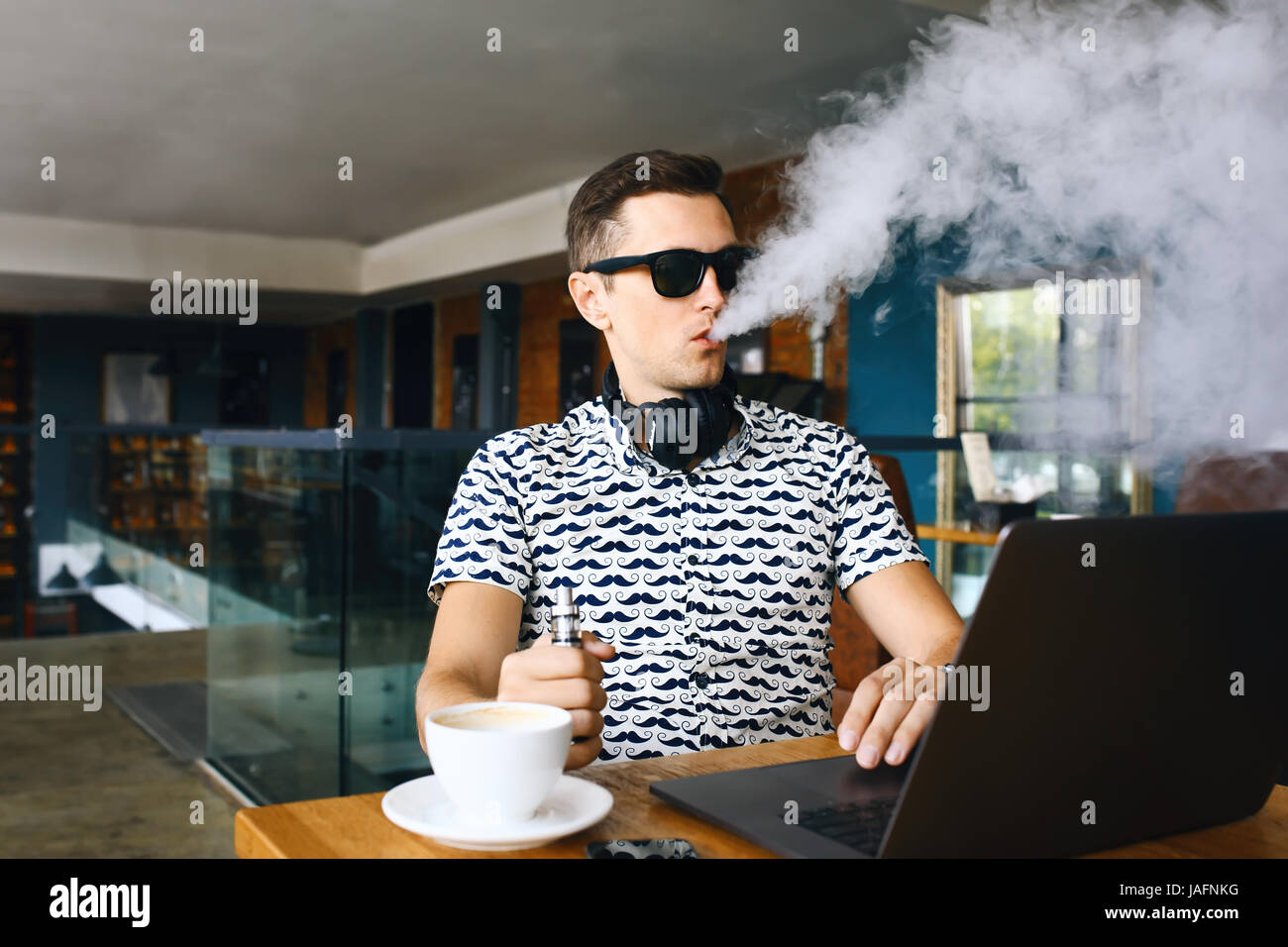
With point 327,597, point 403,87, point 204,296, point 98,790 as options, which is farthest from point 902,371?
point 204,296

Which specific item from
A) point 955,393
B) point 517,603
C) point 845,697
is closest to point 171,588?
point 955,393

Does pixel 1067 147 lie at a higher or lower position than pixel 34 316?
lower

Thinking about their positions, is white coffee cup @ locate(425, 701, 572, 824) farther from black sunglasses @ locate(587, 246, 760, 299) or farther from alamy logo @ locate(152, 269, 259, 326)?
alamy logo @ locate(152, 269, 259, 326)

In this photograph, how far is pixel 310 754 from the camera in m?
3.23

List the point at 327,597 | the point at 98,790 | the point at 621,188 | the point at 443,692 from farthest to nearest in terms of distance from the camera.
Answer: the point at 98,790 < the point at 327,597 < the point at 621,188 < the point at 443,692

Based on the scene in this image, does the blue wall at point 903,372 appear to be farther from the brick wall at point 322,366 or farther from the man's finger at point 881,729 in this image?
the brick wall at point 322,366

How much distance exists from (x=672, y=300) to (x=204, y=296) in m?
11.9

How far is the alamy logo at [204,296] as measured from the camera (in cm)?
992

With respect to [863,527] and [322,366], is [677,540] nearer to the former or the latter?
[863,527]

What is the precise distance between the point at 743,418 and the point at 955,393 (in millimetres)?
4615

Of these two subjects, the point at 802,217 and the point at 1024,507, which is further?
the point at 1024,507

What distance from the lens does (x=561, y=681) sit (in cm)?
85

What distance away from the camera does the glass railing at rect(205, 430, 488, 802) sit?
292cm
